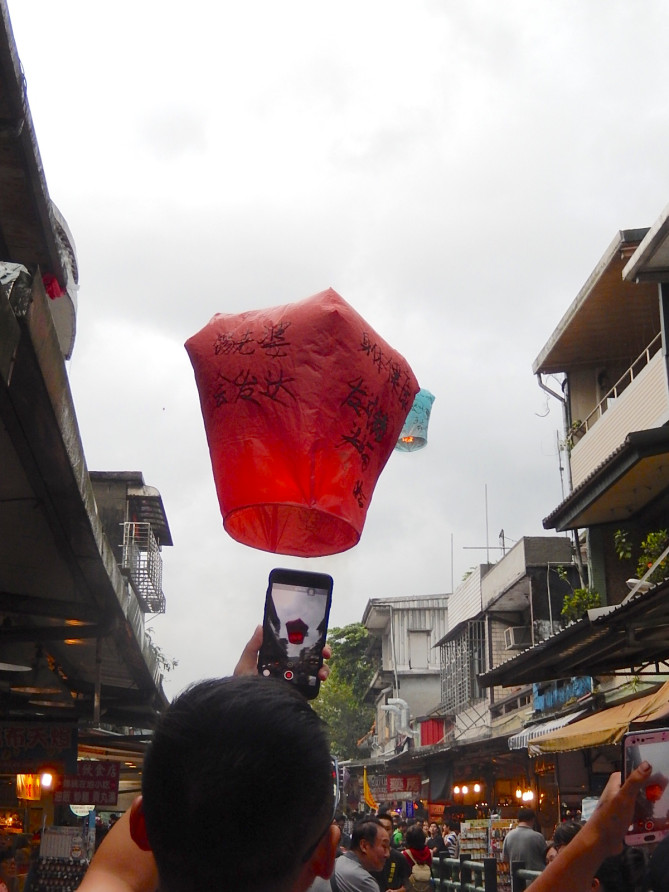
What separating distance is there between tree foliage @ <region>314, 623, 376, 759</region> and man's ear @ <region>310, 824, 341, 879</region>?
5158cm

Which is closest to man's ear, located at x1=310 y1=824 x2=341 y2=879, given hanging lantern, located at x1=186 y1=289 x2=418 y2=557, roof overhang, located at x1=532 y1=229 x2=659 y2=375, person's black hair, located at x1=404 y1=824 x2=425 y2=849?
hanging lantern, located at x1=186 y1=289 x2=418 y2=557

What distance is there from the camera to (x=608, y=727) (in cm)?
1205

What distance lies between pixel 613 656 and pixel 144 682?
7.09 m

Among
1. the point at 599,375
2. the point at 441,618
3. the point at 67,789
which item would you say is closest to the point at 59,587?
the point at 67,789

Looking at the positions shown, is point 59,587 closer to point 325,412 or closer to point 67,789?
point 67,789

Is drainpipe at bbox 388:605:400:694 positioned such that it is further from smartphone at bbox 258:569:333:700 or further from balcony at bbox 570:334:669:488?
smartphone at bbox 258:569:333:700

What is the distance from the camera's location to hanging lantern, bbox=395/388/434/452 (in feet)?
16.5

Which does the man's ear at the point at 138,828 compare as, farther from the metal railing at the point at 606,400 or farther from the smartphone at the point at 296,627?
the metal railing at the point at 606,400

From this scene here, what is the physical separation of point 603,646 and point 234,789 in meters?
11.1

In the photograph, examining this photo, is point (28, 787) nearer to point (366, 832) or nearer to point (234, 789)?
point (366, 832)

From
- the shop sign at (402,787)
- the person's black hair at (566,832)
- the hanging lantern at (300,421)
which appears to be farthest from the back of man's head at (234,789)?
the shop sign at (402,787)

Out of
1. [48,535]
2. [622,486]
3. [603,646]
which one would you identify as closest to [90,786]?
[48,535]

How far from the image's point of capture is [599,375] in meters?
19.0

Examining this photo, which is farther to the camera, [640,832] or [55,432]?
[55,432]
